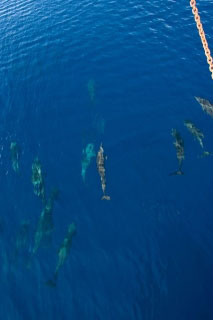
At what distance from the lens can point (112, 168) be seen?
21.1 meters

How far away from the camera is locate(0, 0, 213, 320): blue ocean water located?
15.9 meters

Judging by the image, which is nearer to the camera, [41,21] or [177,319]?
[177,319]

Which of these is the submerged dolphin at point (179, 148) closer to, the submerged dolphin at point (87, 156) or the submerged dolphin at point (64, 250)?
the submerged dolphin at point (87, 156)

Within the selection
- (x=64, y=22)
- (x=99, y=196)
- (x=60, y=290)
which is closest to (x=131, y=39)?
(x=64, y=22)

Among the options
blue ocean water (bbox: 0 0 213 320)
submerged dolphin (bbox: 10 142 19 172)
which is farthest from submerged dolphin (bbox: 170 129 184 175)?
submerged dolphin (bbox: 10 142 19 172)

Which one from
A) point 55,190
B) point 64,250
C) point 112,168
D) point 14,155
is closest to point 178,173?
point 112,168

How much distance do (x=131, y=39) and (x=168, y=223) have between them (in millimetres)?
22461

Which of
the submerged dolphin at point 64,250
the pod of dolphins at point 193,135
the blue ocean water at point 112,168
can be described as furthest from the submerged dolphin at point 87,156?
the pod of dolphins at point 193,135

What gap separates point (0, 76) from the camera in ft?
101

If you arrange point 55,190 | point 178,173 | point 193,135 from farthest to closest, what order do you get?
point 193,135 < point 55,190 < point 178,173

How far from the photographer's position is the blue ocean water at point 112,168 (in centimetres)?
1590

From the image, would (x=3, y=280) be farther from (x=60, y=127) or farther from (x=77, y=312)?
(x=60, y=127)

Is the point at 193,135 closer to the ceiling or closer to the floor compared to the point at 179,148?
closer to the ceiling

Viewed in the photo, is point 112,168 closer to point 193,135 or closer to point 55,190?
point 55,190
